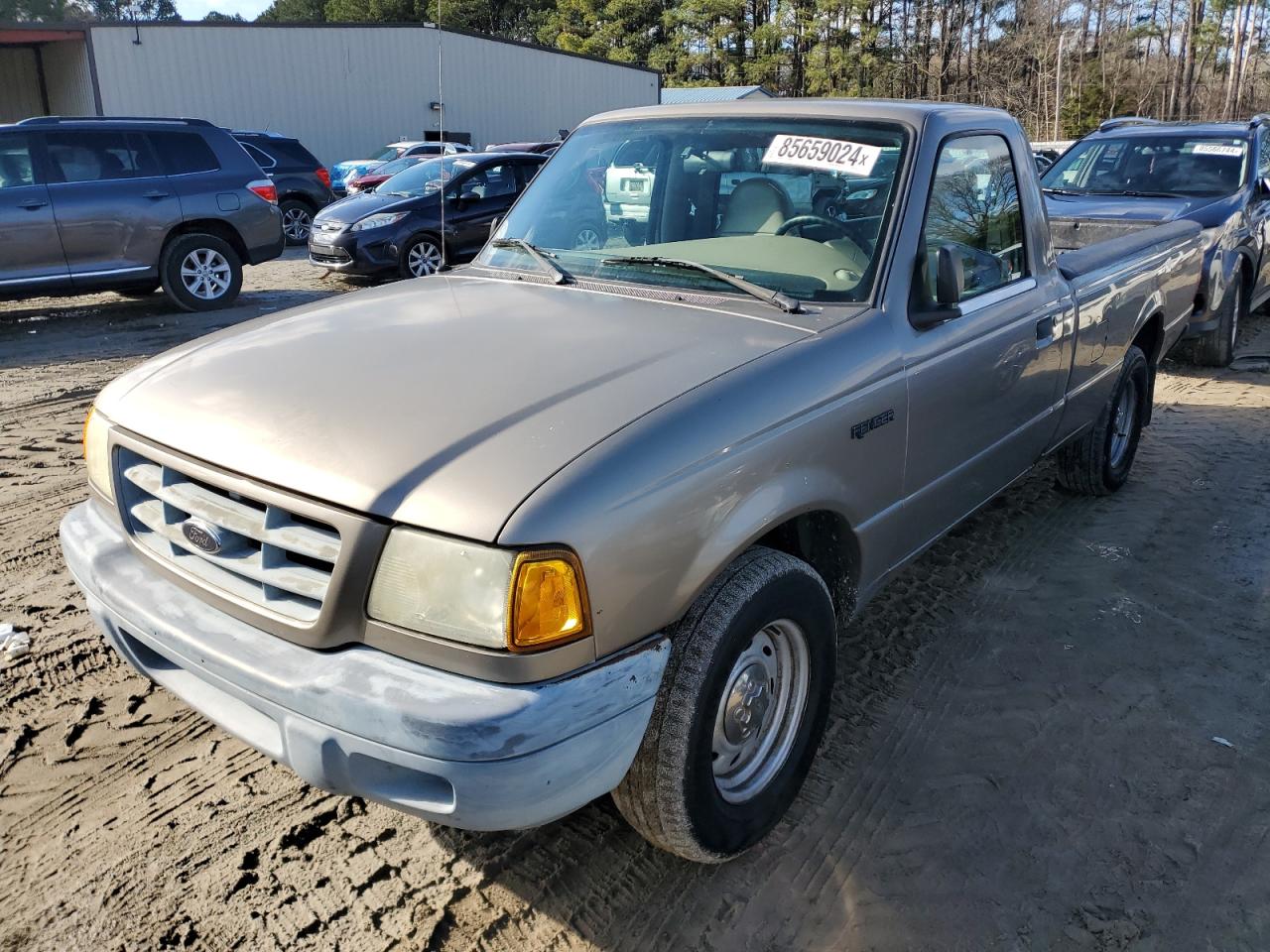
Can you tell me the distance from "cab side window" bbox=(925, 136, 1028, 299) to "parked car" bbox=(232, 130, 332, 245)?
14.2m

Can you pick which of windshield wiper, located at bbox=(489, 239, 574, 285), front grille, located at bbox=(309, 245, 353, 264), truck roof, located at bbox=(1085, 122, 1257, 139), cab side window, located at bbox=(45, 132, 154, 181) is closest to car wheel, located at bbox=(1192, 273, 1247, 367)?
truck roof, located at bbox=(1085, 122, 1257, 139)

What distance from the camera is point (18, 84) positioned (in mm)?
29016

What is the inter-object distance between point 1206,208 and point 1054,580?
16.6 ft

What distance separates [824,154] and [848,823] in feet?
6.93

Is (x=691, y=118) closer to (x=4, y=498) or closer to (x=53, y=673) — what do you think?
Result: (x=53, y=673)

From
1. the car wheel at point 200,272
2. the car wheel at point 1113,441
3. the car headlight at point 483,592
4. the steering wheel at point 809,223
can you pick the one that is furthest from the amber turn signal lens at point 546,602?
the car wheel at point 200,272

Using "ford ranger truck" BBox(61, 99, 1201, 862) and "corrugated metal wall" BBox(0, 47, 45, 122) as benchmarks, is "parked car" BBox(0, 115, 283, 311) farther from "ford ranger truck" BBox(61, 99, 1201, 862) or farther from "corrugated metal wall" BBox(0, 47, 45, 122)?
"corrugated metal wall" BBox(0, 47, 45, 122)

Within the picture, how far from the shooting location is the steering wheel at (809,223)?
124 inches

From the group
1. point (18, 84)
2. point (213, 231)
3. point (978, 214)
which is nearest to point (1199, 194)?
point (978, 214)

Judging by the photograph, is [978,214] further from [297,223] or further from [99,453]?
[297,223]

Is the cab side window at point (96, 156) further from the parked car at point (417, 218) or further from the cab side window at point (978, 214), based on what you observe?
the cab side window at point (978, 214)

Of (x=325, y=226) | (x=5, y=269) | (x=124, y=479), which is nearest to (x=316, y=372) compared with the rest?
(x=124, y=479)

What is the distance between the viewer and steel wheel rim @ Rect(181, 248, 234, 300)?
32.9ft

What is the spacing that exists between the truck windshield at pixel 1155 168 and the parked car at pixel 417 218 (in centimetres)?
605
